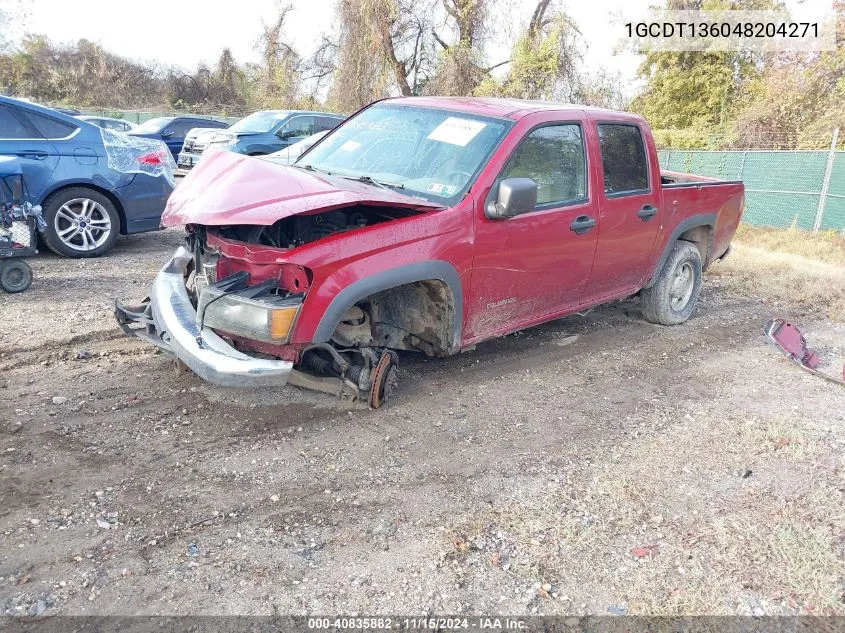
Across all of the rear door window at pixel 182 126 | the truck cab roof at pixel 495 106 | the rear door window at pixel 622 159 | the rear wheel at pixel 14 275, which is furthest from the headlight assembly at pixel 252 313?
the rear door window at pixel 182 126

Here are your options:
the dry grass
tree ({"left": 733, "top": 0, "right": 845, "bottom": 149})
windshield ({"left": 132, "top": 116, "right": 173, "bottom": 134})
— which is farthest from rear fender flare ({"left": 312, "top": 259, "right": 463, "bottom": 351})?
tree ({"left": 733, "top": 0, "right": 845, "bottom": 149})

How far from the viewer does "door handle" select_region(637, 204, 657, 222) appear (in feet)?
17.4

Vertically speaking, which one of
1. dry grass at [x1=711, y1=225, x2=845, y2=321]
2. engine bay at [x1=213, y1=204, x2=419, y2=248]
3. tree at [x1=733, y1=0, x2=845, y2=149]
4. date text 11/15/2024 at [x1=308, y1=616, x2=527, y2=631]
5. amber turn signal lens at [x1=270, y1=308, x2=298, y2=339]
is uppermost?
tree at [x1=733, y1=0, x2=845, y2=149]

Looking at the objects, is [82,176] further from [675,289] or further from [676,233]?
[675,289]

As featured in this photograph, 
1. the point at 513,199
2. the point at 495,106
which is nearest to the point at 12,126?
the point at 495,106

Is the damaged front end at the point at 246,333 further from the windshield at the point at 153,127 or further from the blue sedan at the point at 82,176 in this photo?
the windshield at the point at 153,127

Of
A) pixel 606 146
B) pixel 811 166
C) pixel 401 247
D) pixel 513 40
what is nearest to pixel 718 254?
pixel 606 146

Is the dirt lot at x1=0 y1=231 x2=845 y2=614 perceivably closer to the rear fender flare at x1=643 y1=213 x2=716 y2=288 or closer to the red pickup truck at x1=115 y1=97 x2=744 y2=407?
the red pickup truck at x1=115 y1=97 x2=744 y2=407

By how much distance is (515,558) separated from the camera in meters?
2.76

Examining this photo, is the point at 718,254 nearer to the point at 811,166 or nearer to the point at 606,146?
the point at 606,146

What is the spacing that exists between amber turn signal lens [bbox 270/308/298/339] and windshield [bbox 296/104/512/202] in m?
1.23

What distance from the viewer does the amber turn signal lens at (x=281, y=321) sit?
3287 millimetres

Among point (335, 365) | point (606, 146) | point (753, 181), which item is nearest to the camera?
point (335, 365)

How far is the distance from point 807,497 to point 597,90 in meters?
22.1
